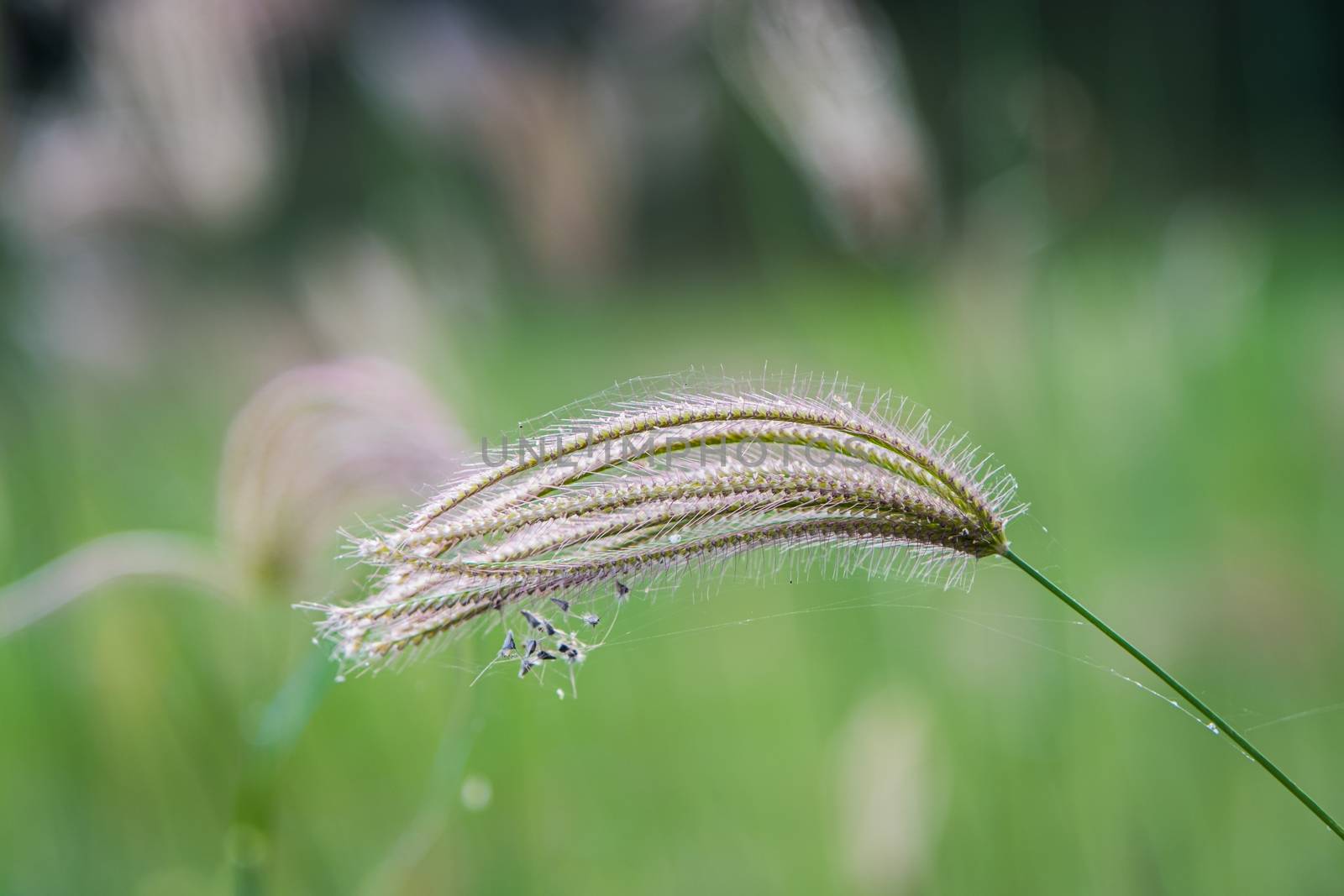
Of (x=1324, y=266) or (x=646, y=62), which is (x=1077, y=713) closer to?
(x=646, y=62)

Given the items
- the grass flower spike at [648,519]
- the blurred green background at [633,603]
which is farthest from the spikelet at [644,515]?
the blurred green background at [633,603]

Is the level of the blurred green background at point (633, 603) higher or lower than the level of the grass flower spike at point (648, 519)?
higher

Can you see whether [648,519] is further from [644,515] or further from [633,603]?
[633,603]

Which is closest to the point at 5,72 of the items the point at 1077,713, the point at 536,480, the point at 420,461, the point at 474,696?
the point at 420,461

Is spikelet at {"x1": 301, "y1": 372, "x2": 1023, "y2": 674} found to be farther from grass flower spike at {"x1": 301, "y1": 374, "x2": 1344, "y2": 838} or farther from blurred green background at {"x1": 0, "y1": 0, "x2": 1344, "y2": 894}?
blurred green background at {"x1": 0, "y1": 0, "x2": 1344, "y2": 894}

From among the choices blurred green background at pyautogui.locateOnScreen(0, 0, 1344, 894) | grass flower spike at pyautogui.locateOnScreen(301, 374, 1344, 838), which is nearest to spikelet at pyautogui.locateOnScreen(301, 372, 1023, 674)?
grass flower spike at pyautogui.locateOnScreen(301, 374, 1344, 838)

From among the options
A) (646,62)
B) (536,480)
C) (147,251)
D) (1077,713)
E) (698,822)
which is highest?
(646,62)

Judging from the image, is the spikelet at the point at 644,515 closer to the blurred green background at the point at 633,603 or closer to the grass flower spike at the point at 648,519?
the grass flower spike at the point at 648,519

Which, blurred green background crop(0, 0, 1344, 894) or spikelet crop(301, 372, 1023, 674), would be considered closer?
spikelet crop(301, 372, 1023, 674)
